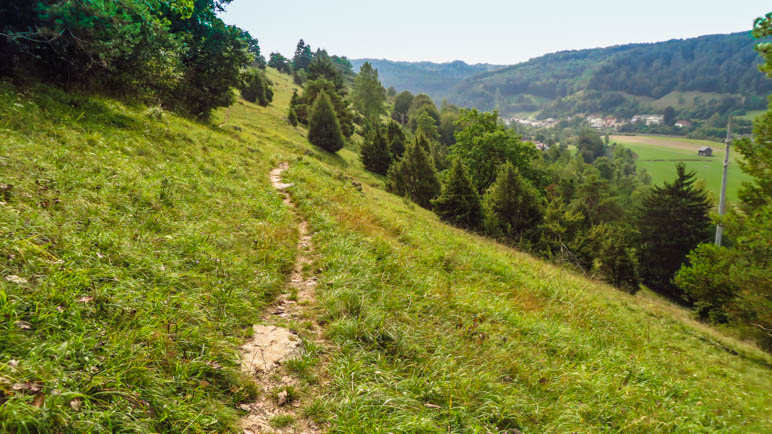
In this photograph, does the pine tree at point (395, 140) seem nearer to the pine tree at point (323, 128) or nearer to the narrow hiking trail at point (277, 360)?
the pine tree at point (323, 128)

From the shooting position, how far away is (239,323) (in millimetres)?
5023

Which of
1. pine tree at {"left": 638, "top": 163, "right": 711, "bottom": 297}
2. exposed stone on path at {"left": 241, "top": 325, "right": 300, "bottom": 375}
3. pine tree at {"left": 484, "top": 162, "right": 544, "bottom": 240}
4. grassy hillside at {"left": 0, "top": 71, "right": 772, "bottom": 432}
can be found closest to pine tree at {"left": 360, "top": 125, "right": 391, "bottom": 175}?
pine tree at {"left": 484, "top": 162, "right": 544, "bottom": 240}

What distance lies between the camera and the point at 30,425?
2.53 meters

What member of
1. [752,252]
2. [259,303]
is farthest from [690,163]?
[259,303]

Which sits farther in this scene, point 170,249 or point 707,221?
point 707,221

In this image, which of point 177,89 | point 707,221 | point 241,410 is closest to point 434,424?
point 241,410

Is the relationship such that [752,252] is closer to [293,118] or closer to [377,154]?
[377,154]

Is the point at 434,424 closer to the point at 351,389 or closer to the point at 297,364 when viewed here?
the point at 351,389

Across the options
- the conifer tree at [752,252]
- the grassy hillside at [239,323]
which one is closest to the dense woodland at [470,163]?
the conifer tree at [752,252]

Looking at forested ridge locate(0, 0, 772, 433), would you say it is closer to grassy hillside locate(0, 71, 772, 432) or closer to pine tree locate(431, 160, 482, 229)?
grassy hillside locate(0, 71, 772, 432)

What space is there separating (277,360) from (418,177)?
97.7 feet

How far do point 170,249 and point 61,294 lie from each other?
7.20 ft

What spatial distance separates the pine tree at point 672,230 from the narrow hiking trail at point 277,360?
4965 cm

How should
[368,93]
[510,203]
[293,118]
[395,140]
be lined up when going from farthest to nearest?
[368,93]
[395,140]
[293,118]
[510,203]
